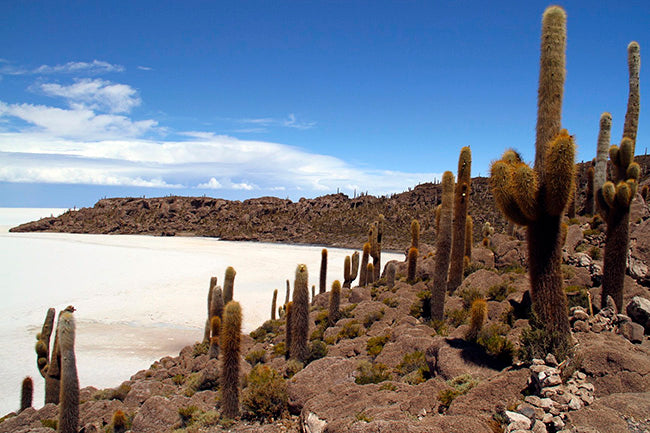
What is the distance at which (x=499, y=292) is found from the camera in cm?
1211

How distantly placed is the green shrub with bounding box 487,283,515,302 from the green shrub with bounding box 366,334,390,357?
3.70 metres

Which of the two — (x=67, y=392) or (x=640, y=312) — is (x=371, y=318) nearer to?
(x=640, y=312)

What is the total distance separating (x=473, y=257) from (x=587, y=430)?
47.1ft

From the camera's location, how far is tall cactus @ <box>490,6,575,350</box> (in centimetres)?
633

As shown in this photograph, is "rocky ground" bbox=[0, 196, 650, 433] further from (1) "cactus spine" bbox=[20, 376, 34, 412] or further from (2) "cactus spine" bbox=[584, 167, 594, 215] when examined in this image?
(2) "cactus spine" bbox=[584, 167, 594, 215]

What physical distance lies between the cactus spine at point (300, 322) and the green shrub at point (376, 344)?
2.03 meters

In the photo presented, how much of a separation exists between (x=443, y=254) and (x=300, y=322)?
5.12 metres

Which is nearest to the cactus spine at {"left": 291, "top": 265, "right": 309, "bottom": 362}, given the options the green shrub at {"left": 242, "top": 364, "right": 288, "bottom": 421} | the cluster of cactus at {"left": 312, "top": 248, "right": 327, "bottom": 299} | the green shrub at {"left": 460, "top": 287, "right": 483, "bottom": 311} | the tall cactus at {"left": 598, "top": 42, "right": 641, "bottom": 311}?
the green shrub at {"left": 242, "top": 364, "right": 288, "bottom": 421}

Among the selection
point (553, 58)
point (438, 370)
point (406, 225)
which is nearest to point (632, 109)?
point (553, 58)

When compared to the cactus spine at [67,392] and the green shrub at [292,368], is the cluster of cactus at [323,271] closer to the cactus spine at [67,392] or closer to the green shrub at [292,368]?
the green shrub at [292,368]

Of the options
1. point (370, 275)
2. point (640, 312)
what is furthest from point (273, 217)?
point (640, 312)

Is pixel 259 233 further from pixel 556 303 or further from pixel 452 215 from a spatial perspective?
pixel 556 303

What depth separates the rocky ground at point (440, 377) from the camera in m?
4.92

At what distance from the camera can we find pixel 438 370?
7137 millimetres
